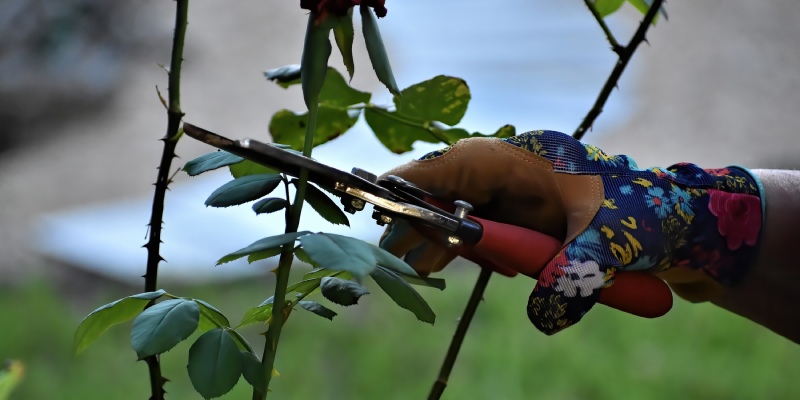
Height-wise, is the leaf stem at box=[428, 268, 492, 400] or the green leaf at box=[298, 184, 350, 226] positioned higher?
the green leaf at box=[298, 184, 350, 226]

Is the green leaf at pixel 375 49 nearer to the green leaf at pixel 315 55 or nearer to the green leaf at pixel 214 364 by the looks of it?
the green leaf at pixel 315 55

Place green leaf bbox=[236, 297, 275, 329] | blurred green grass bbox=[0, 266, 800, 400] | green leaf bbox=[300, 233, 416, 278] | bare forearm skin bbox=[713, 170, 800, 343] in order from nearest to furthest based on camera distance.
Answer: green leaf bbox=[300, 233, 416, 278], green leaf bbox=[236, 297, 275, 329], bare forearm skin bbox=[713, 170, 800, 343], blurred green grass bbox=[0, 266, 800, 400]

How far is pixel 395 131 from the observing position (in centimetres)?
53

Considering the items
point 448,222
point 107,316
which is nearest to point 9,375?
point 107,316

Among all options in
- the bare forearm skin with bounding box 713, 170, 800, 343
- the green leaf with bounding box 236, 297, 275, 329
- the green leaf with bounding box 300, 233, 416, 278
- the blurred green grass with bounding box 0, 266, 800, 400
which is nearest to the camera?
the green leaf with bounding box 300, 233, 416, 278

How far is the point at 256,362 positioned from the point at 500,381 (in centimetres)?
87

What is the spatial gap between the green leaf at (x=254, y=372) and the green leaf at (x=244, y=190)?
62 millimetres

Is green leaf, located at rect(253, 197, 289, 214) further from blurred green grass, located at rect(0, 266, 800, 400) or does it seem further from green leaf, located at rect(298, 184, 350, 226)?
blurred green grass, located at rect(0, 266, 800, 400)

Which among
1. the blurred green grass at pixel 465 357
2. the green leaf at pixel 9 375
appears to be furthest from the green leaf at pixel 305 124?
the blurred green grass at pixel 465 357

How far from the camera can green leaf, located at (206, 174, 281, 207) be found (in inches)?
13.5

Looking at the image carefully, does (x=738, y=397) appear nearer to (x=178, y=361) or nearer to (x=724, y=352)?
(x=724, y=352)

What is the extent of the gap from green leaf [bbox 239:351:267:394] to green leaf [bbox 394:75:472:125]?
21 centimetres

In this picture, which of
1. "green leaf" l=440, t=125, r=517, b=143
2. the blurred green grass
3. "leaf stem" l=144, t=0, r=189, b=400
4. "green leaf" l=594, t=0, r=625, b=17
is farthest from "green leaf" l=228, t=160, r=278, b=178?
the blurred green grass

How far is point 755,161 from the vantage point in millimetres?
1896
